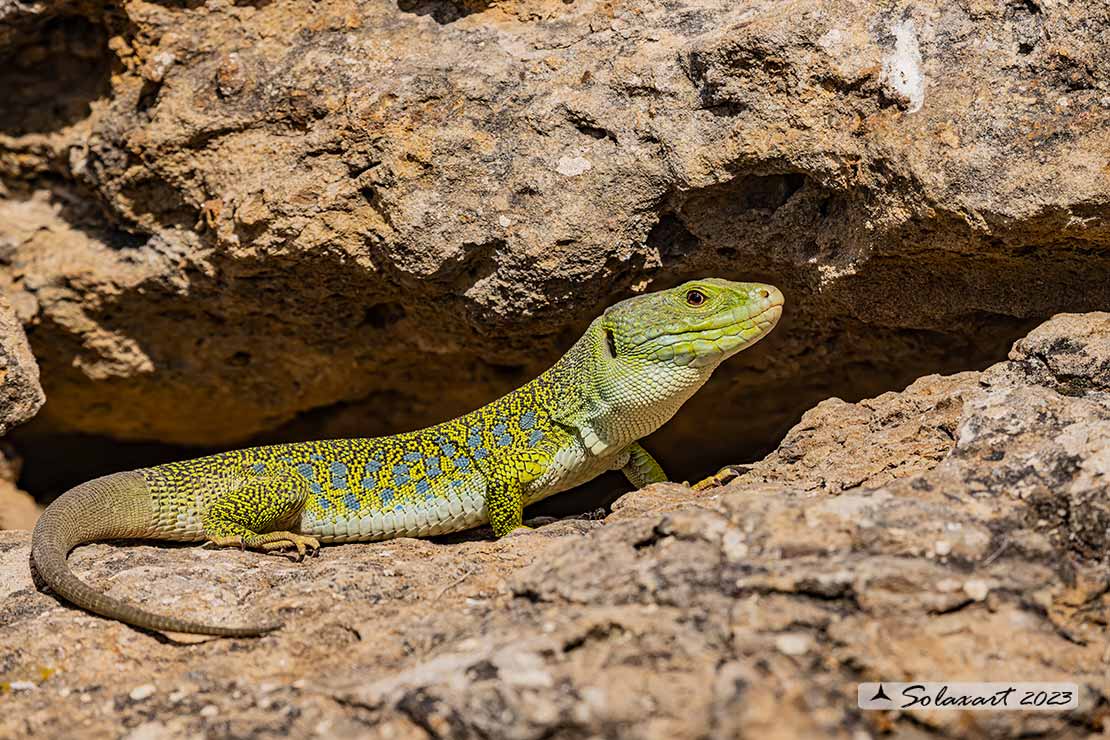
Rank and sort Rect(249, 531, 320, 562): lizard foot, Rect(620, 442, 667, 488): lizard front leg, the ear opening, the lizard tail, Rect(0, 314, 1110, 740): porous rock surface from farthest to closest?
1. Rect(620, 442, 667, 488): lizard front leg
2. the ear opening
3. Rect(249, 531, 320, 562): lizard foot
4. the lizard tail
5. Rect(0, 314, 1110, 740): porous rock surface

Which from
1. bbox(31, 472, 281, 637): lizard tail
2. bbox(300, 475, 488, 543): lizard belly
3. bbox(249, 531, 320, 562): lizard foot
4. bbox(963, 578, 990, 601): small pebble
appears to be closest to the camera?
bbox(963, 578, 990, 601): small pebble

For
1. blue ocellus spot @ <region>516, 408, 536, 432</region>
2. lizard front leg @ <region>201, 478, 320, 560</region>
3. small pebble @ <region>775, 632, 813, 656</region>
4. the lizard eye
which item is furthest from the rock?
small pebble @ <region>775, 632, 813, 656</region>

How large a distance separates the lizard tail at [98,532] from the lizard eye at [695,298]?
2.12 meters

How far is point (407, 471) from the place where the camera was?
493 cm

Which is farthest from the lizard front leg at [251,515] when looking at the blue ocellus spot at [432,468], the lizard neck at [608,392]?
the lizard neck at [608,392]

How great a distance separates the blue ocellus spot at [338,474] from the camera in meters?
4.91

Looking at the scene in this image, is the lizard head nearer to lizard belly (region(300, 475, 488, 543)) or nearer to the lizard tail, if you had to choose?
lizard belly (region(300, 475, 488, 543))

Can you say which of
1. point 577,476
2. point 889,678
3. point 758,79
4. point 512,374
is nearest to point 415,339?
point 512,374

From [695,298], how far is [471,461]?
1.27 m

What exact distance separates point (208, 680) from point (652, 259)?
261cm

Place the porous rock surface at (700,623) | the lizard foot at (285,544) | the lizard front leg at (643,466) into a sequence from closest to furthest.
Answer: the porous rock surface at (700,623)
the lizard foot at (285,544)
the lizard front leg at (643,466)

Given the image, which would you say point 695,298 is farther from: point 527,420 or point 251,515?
point 251,515

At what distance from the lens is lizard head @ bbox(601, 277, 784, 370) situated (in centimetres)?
447

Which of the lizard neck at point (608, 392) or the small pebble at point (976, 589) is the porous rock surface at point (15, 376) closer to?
the lizard neck at point (608, 392)
